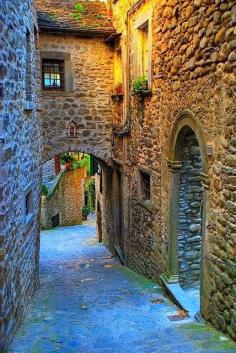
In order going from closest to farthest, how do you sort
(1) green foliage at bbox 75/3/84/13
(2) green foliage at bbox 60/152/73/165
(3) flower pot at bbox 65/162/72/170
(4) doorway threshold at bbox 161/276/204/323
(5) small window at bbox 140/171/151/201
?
(4) doorway threshold at bbox 161/276/204/323 < (5) small window at bbox 140/171/151/201 < (1) green foliage at bbox 75/3/84/13 < (2) green foliage at bbox 60/152/73/165 < (3) flower pot at bbox 65/162/72/170

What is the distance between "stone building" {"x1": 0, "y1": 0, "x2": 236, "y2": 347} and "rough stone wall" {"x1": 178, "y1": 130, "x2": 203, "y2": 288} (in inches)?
0.7

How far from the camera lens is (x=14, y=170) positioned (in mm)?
5551

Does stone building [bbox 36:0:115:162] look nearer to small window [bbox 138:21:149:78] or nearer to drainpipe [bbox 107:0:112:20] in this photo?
drainpipe [bbox 107:0:112:20]

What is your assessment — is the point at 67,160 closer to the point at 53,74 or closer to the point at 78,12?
the point at 53,74

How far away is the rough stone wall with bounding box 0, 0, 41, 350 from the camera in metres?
4.75

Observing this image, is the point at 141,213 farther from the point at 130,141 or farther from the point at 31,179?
the point at 31,179

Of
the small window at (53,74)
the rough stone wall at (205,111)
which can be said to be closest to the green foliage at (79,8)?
the small window at (53,74)

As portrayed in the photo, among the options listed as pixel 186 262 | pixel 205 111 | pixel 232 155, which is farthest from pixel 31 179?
pixel 232 155

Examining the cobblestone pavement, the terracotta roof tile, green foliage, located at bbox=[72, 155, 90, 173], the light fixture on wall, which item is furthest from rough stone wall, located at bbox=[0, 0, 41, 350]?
green foliage, located at bbox=[72, 155, 90, 173]

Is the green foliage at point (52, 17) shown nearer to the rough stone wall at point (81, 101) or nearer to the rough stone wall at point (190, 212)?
the rough stone wall at point (81, 101)

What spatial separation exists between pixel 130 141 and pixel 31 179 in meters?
3.08

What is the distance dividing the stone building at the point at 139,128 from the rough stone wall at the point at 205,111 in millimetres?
19

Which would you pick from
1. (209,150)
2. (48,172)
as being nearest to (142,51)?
(209,150)

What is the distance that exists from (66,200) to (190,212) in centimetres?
1686
